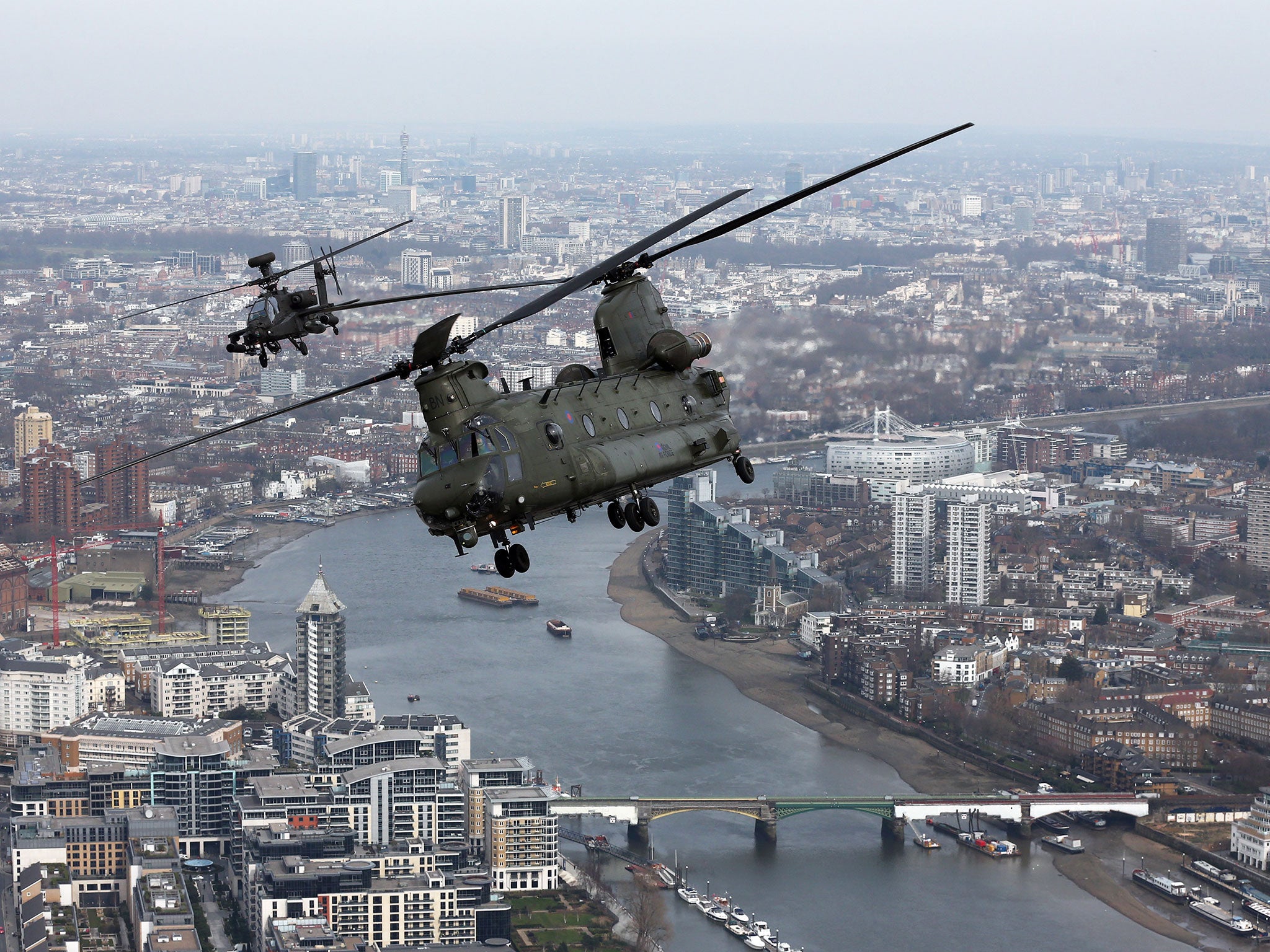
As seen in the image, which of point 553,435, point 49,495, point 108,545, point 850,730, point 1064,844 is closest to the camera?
point 553,435

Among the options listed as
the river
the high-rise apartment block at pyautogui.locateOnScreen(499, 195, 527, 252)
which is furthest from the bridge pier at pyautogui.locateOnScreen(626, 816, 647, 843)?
the high-rise apartment block at pyautogui.locateOnScreen(499, 195, 527, 252)

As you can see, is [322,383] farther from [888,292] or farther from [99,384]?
[888,292]

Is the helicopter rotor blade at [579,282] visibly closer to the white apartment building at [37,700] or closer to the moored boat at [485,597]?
the white apartment building at [37,700]

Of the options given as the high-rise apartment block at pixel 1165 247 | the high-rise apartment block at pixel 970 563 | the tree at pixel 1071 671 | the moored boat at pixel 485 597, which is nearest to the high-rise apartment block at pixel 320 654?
the moored boat at pixel 485 597

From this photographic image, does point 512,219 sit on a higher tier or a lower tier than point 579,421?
lower

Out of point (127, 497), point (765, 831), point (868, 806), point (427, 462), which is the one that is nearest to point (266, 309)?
point (427, 462)

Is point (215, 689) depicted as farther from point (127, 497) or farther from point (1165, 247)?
point (1165, 247)
